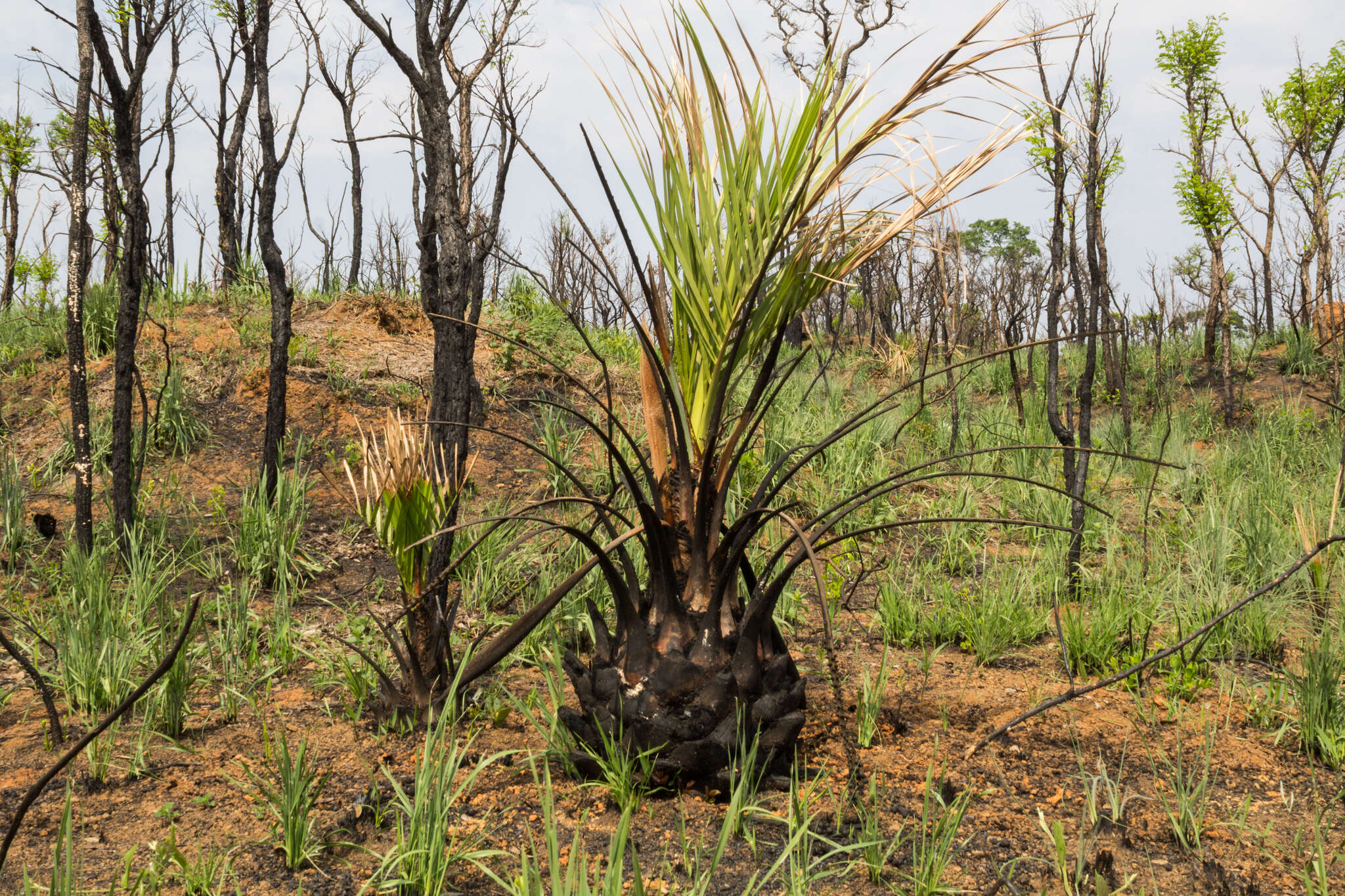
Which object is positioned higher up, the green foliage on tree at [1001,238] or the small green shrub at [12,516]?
the green foliage on tree at [1001,238]

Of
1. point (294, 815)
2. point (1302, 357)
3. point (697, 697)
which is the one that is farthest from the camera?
point (1302, 357)

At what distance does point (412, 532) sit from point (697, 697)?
998 mm

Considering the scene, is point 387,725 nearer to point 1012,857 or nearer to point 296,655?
point 296,655

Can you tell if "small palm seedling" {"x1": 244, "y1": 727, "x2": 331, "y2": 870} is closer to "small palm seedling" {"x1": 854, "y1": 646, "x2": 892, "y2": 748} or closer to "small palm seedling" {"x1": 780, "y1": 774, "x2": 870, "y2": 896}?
"small palm seedling" {"x1": 780, "y1": 774, "x2": 870, "y2": 896}

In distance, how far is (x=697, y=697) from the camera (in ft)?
6.82

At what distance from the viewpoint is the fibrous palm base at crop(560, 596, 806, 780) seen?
208 centimetres

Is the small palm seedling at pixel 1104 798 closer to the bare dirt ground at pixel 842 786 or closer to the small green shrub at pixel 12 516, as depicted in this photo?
the bare dirt ground at pixel 842 786

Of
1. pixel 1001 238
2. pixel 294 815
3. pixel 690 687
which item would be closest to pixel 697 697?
pixel 690 687

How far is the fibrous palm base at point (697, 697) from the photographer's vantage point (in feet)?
6.82

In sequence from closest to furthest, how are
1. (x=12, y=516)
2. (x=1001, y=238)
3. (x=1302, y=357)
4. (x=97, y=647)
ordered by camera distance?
(x=97, y=647), (x=12, y=516), (x=1302, y=357), (x=1001, y=238)

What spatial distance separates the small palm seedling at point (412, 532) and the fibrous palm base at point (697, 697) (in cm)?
61

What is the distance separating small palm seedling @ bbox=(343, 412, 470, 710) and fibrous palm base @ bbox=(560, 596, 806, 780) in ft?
2.01

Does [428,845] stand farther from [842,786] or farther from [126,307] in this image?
[126,307]

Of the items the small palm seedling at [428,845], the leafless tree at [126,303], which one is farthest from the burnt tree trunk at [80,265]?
the small palm seedling at [428,845]
